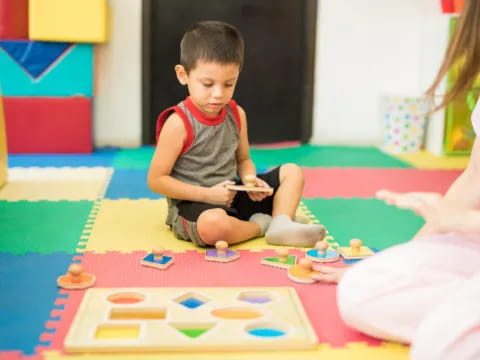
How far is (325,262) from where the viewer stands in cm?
152

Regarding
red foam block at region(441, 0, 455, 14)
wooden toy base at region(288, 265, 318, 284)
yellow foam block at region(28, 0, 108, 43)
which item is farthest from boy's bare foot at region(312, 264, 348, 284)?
red foam block at region(441, 0, 455, 14)

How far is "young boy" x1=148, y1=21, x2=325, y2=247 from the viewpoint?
1615 mm

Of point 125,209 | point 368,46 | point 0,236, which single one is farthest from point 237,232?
point 368,46

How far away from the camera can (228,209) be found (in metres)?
1.69

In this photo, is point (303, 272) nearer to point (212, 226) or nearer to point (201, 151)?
point (212, 226)

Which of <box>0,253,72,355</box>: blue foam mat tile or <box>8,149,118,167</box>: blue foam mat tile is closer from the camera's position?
<box>0,253,72,355</box>: blue foam mat tile

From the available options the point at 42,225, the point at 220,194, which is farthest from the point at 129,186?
the point at 220,194

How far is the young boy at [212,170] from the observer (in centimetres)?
162

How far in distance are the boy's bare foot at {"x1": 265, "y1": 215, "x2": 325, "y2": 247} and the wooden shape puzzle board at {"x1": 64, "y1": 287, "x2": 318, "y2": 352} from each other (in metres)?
0.34

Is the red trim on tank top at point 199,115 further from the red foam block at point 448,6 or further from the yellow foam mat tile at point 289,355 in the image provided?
the red foam block at point 448,6

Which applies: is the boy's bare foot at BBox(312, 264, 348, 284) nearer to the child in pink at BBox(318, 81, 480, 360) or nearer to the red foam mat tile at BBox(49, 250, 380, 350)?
the red foam mat tile at BBox(49, 250, 380, 350)

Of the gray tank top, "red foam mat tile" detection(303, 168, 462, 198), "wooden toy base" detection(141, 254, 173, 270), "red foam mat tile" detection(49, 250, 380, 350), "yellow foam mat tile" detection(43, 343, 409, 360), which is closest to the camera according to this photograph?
"yellow foam mat tile" detection(43, 343, 409, 360)

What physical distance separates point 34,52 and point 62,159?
1.55 ft

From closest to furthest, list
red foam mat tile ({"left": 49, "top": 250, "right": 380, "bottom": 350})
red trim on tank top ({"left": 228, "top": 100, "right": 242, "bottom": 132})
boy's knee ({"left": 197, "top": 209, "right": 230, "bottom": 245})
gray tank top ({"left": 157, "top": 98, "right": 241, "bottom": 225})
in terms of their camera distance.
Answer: red foam mat tile ({"left": 49, "top": 250, "right": 380, "bottom": 350}) → boy's knee ({"left": 197, "top": 209, "right": 230, "bottom": 245}) → gray tank top ({"left": 157, "top": 98, "right": 241, "bottom": 225}) → red trim on tank top ({"left": 228, "top": 100, "right": 242, "bottom": 132})
